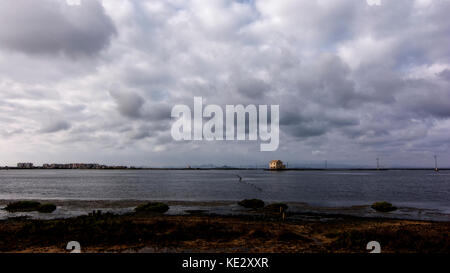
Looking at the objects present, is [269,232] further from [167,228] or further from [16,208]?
[16,208]

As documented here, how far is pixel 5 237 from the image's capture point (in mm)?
25547

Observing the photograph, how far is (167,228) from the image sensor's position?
2930 centimetres

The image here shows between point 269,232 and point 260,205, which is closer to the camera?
point 269,232
